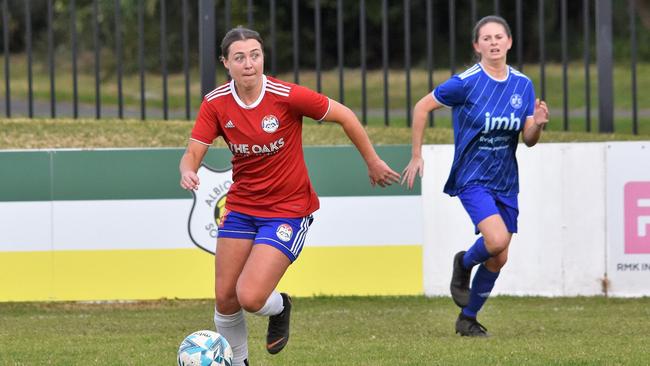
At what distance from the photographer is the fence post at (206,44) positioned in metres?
11.2

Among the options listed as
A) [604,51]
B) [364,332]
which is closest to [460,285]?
[364,332]

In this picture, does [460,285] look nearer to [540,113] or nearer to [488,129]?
[488,129]

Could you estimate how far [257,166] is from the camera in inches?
259

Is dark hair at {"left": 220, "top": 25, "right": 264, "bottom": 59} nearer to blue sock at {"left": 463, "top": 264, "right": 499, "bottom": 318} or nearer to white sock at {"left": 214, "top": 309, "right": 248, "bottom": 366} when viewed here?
white sock at {"left": 214, "top": 309, "right": 248, "bottom": 366}

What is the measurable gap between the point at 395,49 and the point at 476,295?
24.6 meters

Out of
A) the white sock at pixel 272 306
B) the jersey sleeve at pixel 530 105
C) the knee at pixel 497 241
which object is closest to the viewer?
the white sock at pixel 272 306

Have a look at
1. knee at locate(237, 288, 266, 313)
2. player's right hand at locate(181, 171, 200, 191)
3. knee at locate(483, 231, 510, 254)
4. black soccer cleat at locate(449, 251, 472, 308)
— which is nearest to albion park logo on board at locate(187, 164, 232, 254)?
black soccer cleat at locate(449, 251, 472, 308)

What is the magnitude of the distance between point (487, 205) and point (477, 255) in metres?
0.38

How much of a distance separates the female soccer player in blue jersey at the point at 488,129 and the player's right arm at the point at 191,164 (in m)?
1.75

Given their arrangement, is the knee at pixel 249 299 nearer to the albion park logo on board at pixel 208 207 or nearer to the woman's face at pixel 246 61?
the woman's face at pixel 246 61

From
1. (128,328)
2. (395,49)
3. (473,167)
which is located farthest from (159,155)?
(395,49)

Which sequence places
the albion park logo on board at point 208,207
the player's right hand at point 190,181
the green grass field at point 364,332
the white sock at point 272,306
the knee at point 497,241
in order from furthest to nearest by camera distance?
the albion park logo on board at point 208,207
the knee at point 497,241
the green grass field at point 364,332
the white sock at point 272,306
the player's right hand at point 190,181

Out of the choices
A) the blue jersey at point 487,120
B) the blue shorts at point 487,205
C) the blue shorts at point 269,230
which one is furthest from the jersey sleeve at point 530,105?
the blue shorts at point 269,230

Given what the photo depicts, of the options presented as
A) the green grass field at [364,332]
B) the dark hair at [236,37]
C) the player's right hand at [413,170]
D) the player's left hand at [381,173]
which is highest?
the dark hair at [236,37]
